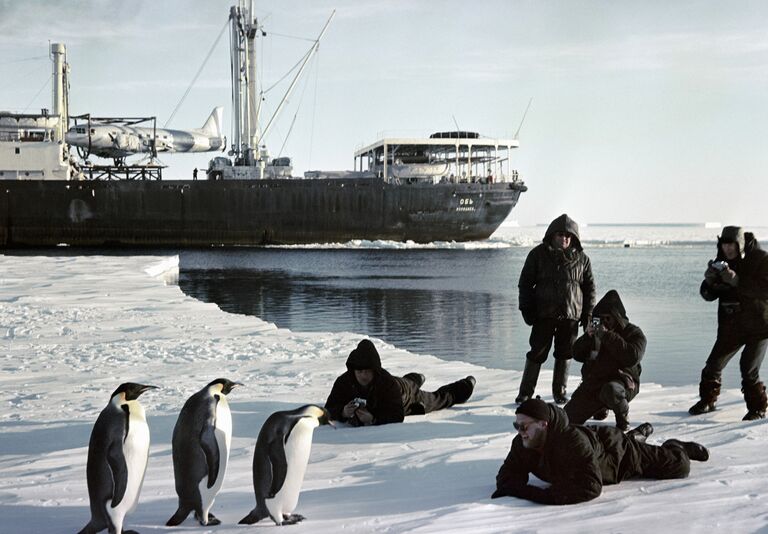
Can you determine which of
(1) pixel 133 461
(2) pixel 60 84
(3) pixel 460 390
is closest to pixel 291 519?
(1) pixel 133 461

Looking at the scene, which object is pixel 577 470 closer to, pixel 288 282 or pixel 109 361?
pixel 109 361

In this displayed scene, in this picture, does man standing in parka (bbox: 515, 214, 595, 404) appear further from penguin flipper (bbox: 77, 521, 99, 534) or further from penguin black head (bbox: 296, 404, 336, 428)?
penguin flipper (bbox: 77, 521, 99, 534)

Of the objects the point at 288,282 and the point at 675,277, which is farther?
the point at 675,277

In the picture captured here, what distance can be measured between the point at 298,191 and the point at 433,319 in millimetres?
31614

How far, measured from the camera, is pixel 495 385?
294 inches

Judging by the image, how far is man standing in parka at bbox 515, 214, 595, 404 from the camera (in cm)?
619

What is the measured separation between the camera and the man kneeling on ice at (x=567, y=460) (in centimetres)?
392

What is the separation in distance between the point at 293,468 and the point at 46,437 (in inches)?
103

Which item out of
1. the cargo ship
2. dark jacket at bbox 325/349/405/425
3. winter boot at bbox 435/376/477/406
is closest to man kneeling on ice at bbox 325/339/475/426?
dark jacket at bbox 325/349/405/425

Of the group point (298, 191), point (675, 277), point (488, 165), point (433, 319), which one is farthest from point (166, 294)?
point (488, 165)

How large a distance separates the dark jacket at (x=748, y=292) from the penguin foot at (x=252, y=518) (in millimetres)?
3422

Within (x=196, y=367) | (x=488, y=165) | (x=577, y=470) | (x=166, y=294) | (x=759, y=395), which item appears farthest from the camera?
(x=488, y=165)

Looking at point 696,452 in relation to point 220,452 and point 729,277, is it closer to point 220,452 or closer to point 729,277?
point 729,277

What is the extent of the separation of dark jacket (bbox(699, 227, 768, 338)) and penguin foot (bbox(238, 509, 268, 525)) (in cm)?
342
